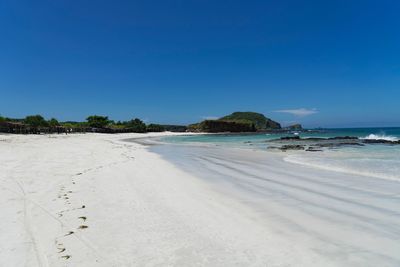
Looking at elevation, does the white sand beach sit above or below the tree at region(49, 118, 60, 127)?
below

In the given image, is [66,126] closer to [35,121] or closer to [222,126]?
[35,121]

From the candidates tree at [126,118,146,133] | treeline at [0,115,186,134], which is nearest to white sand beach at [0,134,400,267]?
treeline at [0,115,186,134]

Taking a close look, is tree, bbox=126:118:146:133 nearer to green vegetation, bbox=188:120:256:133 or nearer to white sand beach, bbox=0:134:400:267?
green vegetation, bbox=188:120:256:133

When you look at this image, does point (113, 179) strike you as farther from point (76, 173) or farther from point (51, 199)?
point (51, 199)

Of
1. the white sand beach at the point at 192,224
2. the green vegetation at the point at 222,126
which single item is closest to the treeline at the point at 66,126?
the green vegetation at the point at 222,126

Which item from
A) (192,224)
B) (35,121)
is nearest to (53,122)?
(35,121)

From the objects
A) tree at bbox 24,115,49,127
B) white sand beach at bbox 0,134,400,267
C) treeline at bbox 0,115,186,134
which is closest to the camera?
white sand beach at bbox 0,134,400,267

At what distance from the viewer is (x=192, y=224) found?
208 inches

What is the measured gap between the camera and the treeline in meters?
51.3

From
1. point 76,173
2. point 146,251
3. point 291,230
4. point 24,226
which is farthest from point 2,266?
point 76,173

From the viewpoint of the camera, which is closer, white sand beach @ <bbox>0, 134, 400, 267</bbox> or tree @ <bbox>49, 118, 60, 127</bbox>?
white sand beach @ <bbox>0, 134, 400, 267</bbox>

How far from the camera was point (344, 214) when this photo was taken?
596 cm

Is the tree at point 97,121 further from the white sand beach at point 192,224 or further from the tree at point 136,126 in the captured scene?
the white sand beach at point 192,224

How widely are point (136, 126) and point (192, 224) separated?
102 m
